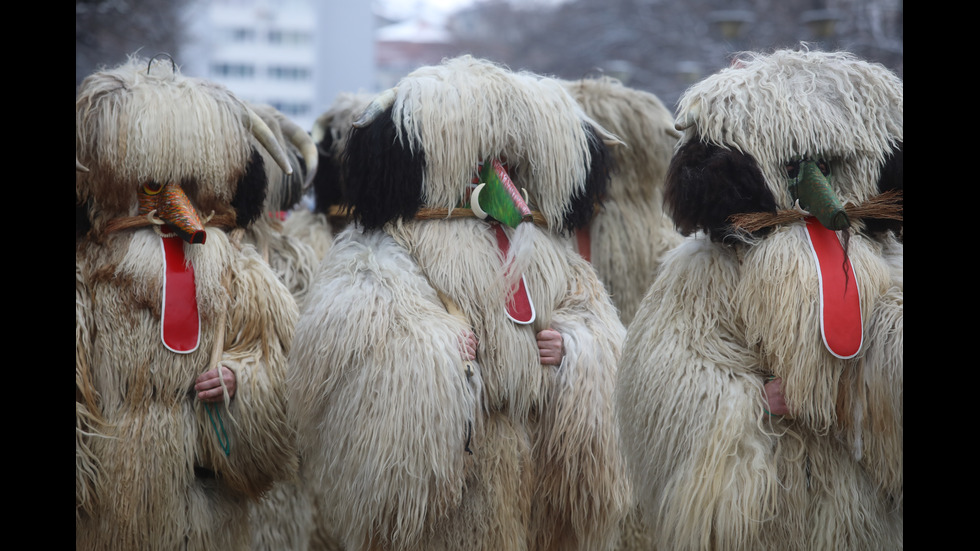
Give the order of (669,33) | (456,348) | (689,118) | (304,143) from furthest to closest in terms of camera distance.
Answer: (669,33) < (304,143) < (456,348) < (689,118)

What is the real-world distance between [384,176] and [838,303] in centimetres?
Result: 132

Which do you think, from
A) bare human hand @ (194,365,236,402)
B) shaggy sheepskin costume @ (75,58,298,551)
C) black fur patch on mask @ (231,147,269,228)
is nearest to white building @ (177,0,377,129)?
black fur patch on mask @ (231,147,269,228)

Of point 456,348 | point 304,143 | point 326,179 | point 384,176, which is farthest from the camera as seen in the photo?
point 326,179

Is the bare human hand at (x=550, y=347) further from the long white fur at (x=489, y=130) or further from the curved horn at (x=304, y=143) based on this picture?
the curved horn at (x=304, y=143)

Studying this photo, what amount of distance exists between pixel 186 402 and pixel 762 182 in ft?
6.21

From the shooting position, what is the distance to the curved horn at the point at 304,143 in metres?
3.32

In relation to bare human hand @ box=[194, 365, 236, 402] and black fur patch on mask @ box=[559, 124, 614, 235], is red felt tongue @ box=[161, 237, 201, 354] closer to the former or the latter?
bare human hand @ box=[194, 365, 236, 402]

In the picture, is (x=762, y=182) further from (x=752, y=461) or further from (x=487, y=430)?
(x=487, y=430)

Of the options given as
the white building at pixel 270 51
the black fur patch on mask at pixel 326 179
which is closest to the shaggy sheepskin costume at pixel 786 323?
the black fur patch on mask at pixel 326 179

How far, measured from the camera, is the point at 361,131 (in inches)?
108

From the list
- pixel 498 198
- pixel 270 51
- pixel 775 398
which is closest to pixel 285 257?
pixel 498 198

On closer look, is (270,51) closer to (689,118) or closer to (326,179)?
(326,179)

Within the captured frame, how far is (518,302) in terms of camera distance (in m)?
2.71

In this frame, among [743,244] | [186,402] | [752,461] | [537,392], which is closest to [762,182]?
[743,244]
